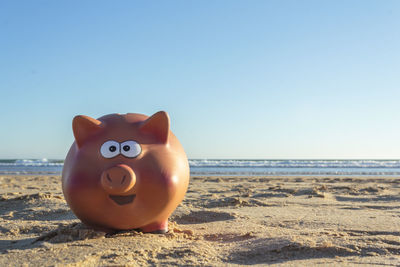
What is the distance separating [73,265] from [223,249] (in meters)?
1.53

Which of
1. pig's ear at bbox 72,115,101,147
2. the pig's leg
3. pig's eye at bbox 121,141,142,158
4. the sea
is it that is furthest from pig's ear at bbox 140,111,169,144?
the sea

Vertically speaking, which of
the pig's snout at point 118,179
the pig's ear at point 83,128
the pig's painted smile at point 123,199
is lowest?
the pig's painted smile at point 123,199

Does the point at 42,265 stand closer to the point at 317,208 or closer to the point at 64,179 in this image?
the point at 64,179

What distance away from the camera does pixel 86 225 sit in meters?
4.30

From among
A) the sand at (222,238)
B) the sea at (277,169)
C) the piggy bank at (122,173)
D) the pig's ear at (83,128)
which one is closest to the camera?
the sand at (222,238)

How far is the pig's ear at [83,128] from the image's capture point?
161 inches

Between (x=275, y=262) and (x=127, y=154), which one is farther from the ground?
(x=127, y=154)

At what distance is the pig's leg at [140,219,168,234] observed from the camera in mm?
4285

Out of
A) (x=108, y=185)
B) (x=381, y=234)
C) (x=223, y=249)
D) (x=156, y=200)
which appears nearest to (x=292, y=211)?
(x=381, y=234)

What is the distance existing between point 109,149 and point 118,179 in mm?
396

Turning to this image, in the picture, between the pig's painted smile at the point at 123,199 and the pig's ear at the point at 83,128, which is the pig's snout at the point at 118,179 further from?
the pig's ear at the point at 83,128

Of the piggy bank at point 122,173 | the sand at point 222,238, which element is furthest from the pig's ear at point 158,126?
the sand at point 222,238

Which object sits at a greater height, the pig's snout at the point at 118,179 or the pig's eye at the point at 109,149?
the pig's eye at the point at 109,149

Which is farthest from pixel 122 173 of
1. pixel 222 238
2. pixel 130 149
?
pixel 222 238
